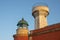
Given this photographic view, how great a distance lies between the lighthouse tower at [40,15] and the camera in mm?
31797

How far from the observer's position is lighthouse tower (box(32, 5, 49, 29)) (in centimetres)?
3180

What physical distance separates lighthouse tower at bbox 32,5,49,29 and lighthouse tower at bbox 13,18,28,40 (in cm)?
311

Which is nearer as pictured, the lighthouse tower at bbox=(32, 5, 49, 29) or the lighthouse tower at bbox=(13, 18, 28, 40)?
the lighthouse tower at bbox=(13, 18, 28, 40)

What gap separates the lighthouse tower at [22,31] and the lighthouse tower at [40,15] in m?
3.11

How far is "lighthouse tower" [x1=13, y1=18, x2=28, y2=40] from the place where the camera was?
28.1m

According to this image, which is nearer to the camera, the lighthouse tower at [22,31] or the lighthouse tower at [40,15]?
the lighthouse tower at [22,31]

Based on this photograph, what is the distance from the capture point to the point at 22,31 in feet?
93.7

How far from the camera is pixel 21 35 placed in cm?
2817

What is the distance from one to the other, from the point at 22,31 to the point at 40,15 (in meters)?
5.75

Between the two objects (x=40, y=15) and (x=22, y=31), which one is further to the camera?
(x=40, y=15)

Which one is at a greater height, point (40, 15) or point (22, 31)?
point (40, 15)

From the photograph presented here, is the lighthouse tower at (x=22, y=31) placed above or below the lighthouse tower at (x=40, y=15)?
below

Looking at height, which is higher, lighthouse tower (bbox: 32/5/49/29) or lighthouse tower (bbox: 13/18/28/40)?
lighthouse tower (bbox: 32/5/49/29)

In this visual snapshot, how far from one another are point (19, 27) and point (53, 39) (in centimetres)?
798
